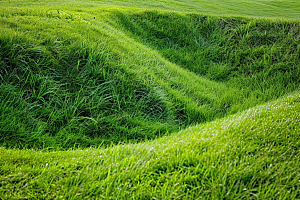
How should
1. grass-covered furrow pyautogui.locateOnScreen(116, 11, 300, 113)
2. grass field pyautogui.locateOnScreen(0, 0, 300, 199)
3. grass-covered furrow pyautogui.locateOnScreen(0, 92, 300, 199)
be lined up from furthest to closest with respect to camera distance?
grass-covered furrow pyautogui.locateOnScreen(116, 11, 300, 113), grass field pyautogui.locateOnScreen(0, 0, 300, 199), grass-covered furrow pyautogui.locateOnScreen(0, 92, 300, 199)

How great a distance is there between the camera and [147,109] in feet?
14.0

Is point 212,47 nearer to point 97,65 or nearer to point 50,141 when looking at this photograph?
point 97,65

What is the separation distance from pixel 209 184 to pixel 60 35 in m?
4.49

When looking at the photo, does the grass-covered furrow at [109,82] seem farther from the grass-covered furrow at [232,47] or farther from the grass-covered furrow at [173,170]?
the grass-covered furrow at [173,170]

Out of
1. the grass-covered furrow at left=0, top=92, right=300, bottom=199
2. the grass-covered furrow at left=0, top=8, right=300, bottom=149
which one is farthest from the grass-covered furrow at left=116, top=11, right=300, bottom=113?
the grass-covered furrow at left=0, top=92, right=300, bottom=199

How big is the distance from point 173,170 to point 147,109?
2.18 meters

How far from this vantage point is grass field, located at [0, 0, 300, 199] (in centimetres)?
198

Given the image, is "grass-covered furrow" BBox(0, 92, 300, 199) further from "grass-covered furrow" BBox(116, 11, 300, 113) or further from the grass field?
"grass-covered furrow" BBox(116, 11, 300, 113)

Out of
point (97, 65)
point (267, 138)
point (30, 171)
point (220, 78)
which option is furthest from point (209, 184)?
point (220, 78)

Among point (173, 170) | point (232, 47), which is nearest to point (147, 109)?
point (173, 170)

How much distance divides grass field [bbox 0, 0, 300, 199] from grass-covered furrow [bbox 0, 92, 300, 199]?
0.5 inches

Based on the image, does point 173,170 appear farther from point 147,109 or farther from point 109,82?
point 109,82

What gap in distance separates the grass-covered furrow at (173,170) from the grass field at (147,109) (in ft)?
0.04

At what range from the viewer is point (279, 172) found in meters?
2.01
